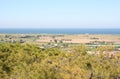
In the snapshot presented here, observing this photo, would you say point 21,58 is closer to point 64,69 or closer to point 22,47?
point 22,47

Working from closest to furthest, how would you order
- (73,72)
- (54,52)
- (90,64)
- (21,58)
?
(73,72) < (90,64) < (21,58) < (54,52)

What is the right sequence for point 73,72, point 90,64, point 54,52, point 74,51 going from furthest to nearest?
1. point 54,52
2. point 74,51
3. point 90,64
4. point 73,72

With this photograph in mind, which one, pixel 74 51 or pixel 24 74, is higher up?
pixel 74 51

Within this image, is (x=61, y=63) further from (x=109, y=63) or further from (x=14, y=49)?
(x=14, y=49)

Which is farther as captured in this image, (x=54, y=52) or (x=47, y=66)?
(x=54, y=52)

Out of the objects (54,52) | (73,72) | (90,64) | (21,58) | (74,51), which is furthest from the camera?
(54,52)

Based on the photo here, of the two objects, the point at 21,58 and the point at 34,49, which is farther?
the point at 34,49

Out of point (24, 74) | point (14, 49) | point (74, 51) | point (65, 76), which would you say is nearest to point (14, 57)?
point (14, 49)

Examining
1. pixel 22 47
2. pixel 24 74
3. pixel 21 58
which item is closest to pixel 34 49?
pixel 22 47
